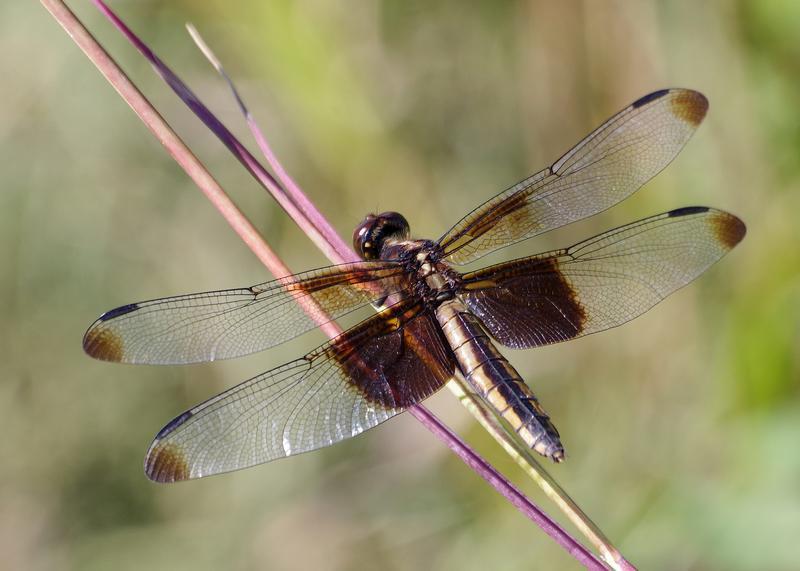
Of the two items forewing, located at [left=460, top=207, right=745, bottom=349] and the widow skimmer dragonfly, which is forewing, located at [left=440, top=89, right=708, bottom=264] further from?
forewing, located at [left=460, top=207, right=745, bottom=349]

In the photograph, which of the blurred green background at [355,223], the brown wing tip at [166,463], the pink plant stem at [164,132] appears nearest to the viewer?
the pink plant stem at [164,132]

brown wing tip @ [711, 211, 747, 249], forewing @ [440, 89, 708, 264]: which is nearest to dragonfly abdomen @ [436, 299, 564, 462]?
forewing @ [440, 89, 708, 264]

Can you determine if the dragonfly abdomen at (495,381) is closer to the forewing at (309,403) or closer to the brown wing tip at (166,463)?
the forewing at (309,403)

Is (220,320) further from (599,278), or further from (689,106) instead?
(689,106)

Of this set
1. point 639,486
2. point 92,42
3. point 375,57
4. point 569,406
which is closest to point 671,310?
point 569,406

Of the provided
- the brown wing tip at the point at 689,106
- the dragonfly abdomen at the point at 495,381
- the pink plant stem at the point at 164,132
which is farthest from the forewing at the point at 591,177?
the pink plant stem at the point at 164,132

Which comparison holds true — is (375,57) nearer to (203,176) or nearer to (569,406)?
(569,406)
